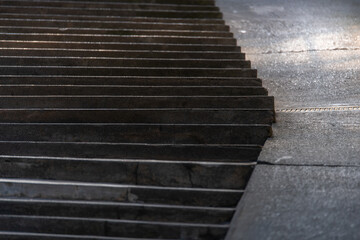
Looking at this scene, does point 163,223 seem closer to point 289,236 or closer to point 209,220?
point 209,220

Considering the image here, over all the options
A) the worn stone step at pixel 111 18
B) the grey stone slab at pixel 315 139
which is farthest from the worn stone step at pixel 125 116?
the worn stone step at pixel 111 18

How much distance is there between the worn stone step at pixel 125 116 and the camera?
5656mm

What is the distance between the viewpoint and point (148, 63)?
682cm

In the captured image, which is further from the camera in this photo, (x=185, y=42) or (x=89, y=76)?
(x=185, y=42)

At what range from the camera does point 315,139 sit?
5508 mm

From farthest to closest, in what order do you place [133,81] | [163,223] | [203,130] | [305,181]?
[133,81], [203,130], [305,181], [163,223]

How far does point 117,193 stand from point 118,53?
2.74 m

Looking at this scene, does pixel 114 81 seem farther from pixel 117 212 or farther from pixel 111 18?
pixel 117 212

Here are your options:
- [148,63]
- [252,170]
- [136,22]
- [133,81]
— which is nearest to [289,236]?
[252,170]

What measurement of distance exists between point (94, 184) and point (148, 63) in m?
2.39

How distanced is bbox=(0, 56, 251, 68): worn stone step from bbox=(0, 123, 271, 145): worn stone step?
4.77 ft

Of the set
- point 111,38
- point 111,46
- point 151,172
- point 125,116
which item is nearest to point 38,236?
point 151,172

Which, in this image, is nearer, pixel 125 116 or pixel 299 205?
Result: pixel 299 205

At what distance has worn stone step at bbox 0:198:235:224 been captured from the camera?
14.3ft
